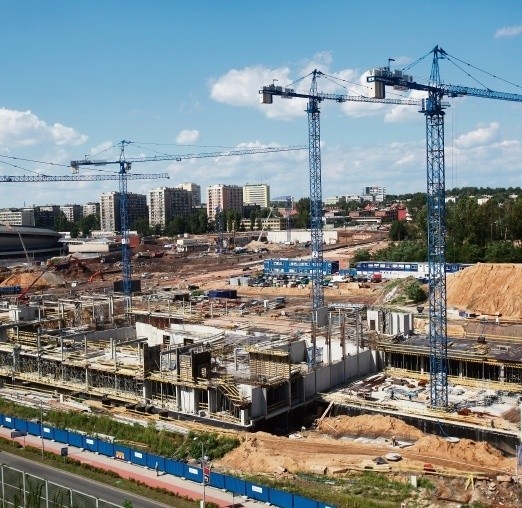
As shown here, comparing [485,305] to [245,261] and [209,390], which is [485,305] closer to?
[209,390]

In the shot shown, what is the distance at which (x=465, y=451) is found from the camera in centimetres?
2122

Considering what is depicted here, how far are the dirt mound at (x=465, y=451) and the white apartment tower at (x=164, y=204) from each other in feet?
536

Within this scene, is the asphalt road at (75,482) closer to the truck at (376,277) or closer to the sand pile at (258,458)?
the sand pile at (258,458)

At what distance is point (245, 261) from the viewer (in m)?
93.0

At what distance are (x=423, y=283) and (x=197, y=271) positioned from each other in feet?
119

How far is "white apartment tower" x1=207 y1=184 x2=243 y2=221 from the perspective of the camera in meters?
192

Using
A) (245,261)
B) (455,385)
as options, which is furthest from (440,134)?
(245,261)

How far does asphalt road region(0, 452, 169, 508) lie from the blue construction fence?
1.29 m

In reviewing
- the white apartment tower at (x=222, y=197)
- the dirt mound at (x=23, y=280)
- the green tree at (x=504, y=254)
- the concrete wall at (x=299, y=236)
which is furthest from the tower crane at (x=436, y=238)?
the white apartment tower at (x=222, y=197)

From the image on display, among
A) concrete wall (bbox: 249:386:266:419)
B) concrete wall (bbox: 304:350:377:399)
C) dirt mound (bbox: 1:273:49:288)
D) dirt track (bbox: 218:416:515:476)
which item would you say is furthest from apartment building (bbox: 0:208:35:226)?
dirt track (bbox: 218:416:515:476)

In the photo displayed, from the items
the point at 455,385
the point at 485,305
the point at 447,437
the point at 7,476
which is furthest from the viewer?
the point at 485,305

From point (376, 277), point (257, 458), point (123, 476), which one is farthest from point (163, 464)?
point (376, 277)


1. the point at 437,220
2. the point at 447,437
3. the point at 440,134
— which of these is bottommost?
the point at 447,437

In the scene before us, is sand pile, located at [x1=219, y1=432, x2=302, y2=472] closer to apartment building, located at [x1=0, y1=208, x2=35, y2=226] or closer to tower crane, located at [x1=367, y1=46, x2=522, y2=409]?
tower crane, located at [x1=367, y1=46, x2=522, y2=409]
